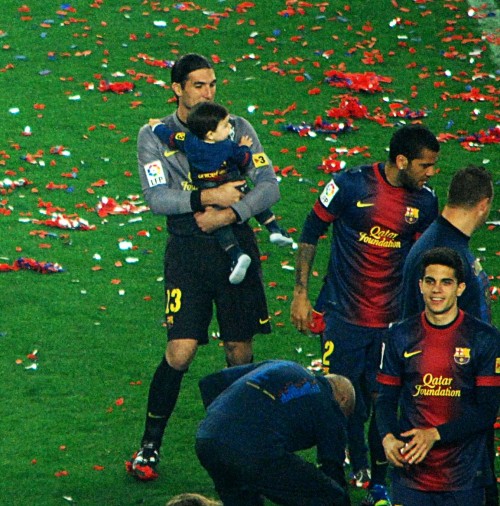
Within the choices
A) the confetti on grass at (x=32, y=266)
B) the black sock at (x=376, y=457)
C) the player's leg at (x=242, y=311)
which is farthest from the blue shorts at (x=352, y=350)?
the confetti on grass at (x=32, y=266)

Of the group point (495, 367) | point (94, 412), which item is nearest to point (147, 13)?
point (94, 412)

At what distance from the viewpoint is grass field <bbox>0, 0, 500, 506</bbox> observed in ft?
30.0

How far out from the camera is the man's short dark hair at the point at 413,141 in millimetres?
7922

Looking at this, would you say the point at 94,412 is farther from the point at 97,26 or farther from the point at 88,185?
the point at 97,26

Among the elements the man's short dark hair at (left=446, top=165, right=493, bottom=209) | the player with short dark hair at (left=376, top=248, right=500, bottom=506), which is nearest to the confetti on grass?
the man's short dark hair at (left=446, top=165, right=493, bottom=209)

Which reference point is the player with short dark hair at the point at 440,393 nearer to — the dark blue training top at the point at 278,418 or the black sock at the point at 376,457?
the dark blue training top at the point at 278,418

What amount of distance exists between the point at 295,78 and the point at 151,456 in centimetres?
841

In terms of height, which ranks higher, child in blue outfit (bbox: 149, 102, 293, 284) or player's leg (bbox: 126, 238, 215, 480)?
child in blue outfit (bbox: 149, 102, 293, 284)

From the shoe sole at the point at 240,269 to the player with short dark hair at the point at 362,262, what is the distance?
0.34m

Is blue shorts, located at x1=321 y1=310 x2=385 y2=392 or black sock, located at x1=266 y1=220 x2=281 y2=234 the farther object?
black sock, located at x1=266 y1=220 x2=281 y2=234

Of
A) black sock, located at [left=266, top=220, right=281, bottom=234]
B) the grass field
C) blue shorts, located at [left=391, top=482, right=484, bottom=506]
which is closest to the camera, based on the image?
blue shorts, located at [left=391, top=482, right=484, bottom=506]

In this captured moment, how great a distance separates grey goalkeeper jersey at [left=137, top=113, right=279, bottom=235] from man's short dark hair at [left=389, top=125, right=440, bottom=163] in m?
0.90

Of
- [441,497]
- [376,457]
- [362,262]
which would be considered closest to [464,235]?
[362,262]

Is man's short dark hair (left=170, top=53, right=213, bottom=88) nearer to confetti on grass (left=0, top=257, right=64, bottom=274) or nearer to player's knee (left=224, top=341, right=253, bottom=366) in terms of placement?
player's knee (left=224, top=341, right=253, bottom=366)
